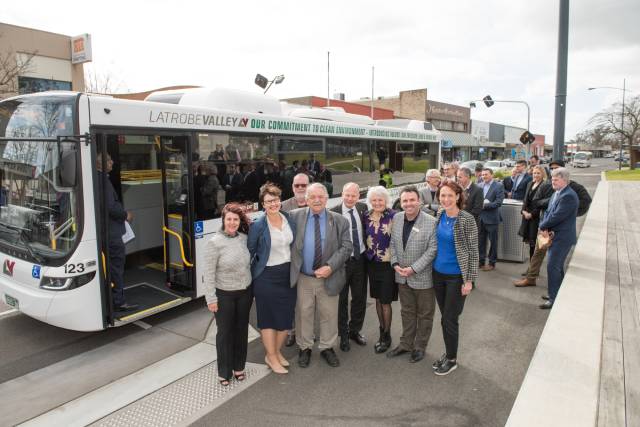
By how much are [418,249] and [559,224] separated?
2.81 meters

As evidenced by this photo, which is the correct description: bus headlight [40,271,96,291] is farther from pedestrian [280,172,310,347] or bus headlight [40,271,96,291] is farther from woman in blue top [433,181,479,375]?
woman in blue top [433,181,479,375]

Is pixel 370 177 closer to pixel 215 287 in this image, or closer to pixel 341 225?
pixel 341 225

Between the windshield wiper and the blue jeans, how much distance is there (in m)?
6.21

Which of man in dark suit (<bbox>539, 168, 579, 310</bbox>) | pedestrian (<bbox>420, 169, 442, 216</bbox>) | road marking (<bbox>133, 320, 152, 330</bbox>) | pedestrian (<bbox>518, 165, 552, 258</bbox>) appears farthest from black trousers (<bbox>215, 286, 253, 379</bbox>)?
pedestrian (<bbox>518, 165, 552, 258</bbox>)

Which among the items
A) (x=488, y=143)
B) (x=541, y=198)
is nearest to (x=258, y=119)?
(x=541, y=198)

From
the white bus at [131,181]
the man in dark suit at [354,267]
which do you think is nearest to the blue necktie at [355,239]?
the man in dark suit at [354,267]

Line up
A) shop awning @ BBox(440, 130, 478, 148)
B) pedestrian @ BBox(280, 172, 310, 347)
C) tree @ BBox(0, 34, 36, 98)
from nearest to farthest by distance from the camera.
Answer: pedestrian @ BBox(280, 172, 310, 347) → tree @ BBox(0, 34, 36, 98) → shop awning @ BBox(440, 130, 478, 148)

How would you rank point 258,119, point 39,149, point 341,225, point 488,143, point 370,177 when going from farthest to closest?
point 488,143, point 370,177, point 258,119, point 39,149, point 341,225

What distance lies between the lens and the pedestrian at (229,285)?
382 cm

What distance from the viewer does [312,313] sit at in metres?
4.49

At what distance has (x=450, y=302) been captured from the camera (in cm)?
414

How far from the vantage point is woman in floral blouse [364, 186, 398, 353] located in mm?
4504

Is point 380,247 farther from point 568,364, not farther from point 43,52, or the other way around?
point 43,52

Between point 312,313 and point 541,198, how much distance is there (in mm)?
4569
